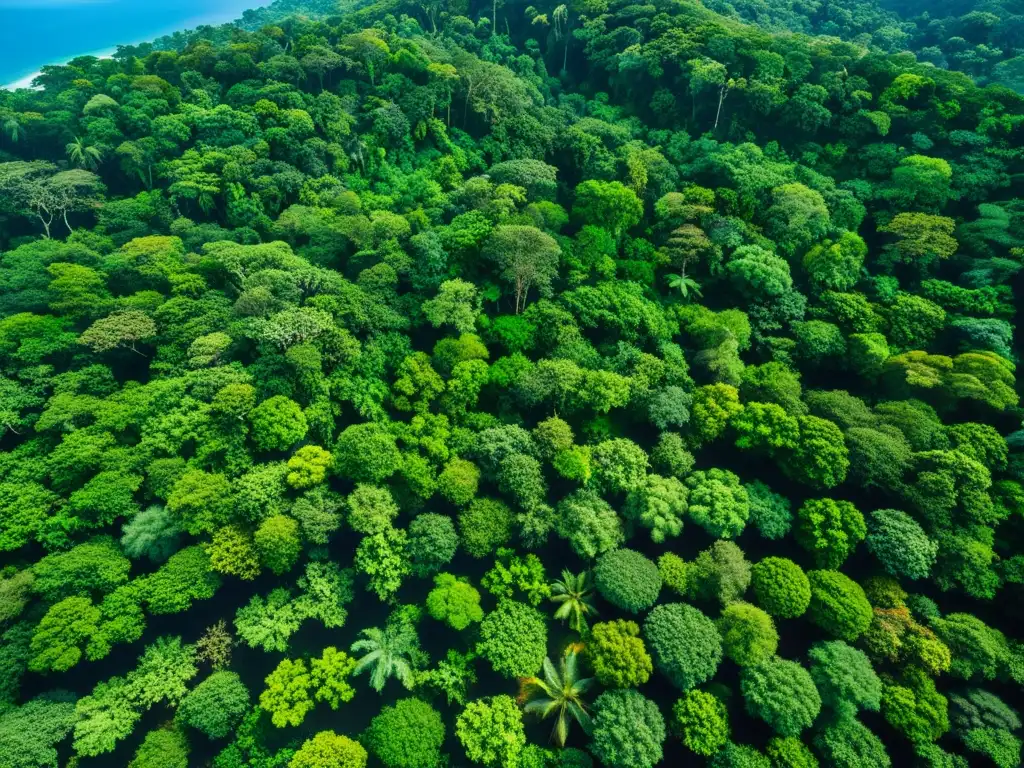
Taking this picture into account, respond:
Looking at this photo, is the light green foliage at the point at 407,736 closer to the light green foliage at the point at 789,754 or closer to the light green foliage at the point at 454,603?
the light green foliage at the point at 454,603

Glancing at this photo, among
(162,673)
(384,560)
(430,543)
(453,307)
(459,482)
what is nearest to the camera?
(162,673)

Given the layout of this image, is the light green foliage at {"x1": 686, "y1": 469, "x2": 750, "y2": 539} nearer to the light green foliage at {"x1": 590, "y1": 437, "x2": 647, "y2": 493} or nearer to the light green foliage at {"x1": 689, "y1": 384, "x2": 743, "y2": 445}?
the light green foliage at {"x1": 689, "y1": 384, "x2": 743, "y2": 445}

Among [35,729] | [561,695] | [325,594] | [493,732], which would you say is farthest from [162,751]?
[561,695]

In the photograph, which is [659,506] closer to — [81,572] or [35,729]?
[81,572]

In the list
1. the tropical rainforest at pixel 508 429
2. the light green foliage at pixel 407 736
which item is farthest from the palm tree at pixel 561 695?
the light green foliage at pixel 407 736

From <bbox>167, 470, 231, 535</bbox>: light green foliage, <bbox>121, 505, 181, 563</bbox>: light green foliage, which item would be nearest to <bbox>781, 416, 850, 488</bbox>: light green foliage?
<bbox>167, 470, 231, 535</bbox>: light green foliage
